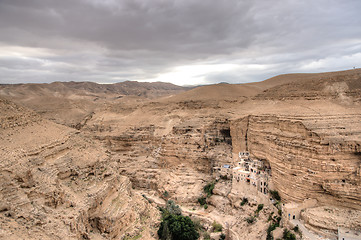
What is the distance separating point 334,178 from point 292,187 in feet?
8.95

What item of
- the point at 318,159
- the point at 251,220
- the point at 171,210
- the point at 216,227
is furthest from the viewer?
the point at 171,210

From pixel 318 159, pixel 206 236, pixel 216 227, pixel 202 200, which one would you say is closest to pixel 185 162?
pixel 202 200

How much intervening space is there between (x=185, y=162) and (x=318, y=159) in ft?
47.6

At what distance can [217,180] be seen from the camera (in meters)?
26.9

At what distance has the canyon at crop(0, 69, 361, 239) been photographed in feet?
41.1

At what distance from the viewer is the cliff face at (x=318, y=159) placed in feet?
56.4

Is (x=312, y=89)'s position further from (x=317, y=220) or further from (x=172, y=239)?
(x=172, y=239)

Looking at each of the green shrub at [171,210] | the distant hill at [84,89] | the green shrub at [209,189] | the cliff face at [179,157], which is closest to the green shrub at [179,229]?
the green shrub at [171,210]

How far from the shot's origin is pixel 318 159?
711 inches

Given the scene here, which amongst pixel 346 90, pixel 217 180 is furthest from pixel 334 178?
pixel 217 180

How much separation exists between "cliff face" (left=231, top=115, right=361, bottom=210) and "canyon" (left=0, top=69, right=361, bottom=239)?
66 millimetres

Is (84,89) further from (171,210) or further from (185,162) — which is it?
(171,210)

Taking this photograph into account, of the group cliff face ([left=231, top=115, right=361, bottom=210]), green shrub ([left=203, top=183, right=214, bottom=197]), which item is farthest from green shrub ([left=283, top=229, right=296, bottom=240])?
green shrub ([left=203, top=183, right=214, bottom=197])

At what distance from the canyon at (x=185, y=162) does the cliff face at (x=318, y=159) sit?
66 millimetres
